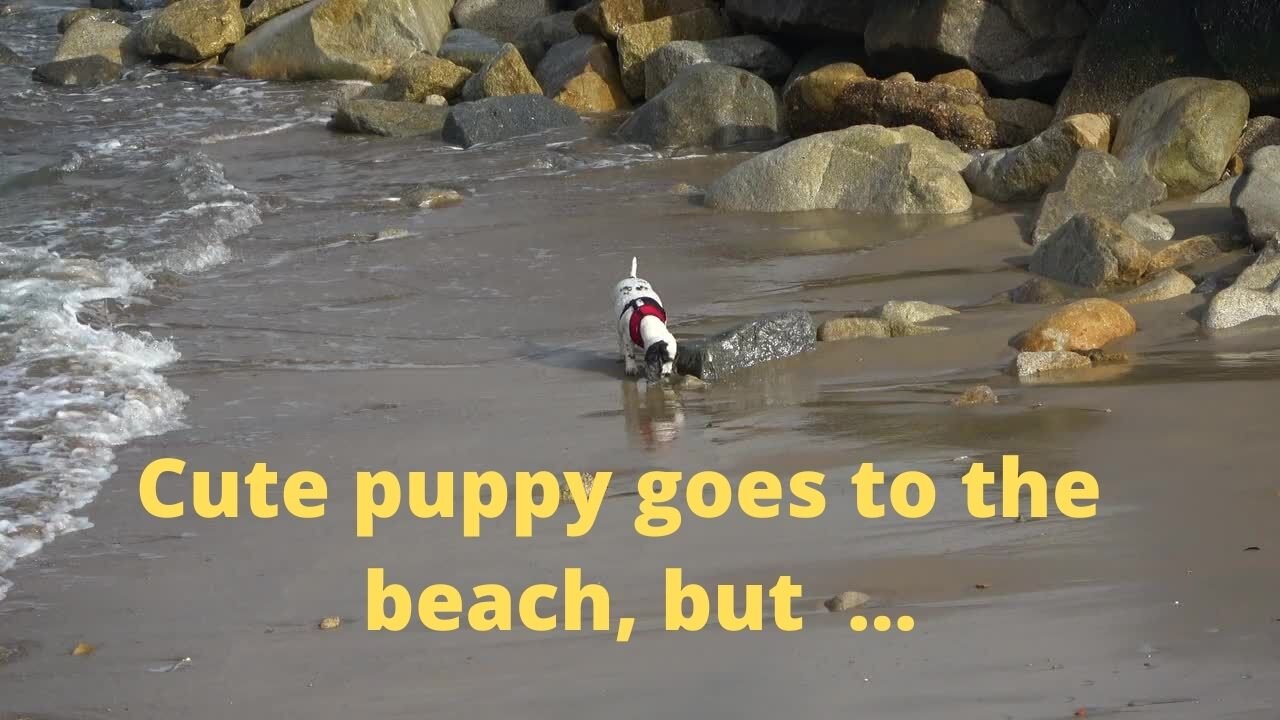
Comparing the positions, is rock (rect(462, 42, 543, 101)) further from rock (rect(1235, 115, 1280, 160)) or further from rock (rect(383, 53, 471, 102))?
rock (rect(1235, 115, 1280, 160))

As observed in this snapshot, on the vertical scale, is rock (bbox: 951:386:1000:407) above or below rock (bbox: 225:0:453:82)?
below

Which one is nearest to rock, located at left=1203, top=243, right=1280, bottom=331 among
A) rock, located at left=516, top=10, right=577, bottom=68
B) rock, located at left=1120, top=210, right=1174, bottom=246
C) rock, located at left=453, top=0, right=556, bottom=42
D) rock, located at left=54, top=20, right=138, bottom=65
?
rock, located at left=1120, top=210, right=1174, bottom=246

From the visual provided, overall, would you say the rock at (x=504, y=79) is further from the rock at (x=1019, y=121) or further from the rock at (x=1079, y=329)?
the rock at (x=1079, y=329)

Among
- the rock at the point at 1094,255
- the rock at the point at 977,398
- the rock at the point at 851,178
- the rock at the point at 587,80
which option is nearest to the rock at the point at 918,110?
the rock at the point at 851,178

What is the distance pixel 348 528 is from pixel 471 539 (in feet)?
1.57

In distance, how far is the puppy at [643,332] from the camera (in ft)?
22.0

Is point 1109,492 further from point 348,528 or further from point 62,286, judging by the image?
point 62,286

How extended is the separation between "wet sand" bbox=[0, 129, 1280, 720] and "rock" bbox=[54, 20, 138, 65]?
11.8m

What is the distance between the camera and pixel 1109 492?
4.90m

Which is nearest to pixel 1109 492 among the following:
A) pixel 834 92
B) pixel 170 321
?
pixel 170 321

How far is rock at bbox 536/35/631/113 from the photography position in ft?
50.2

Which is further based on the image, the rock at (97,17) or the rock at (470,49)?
the rock at (97,17)

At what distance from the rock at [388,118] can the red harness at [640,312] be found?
8.05 metres

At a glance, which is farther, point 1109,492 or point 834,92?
point 834,92
